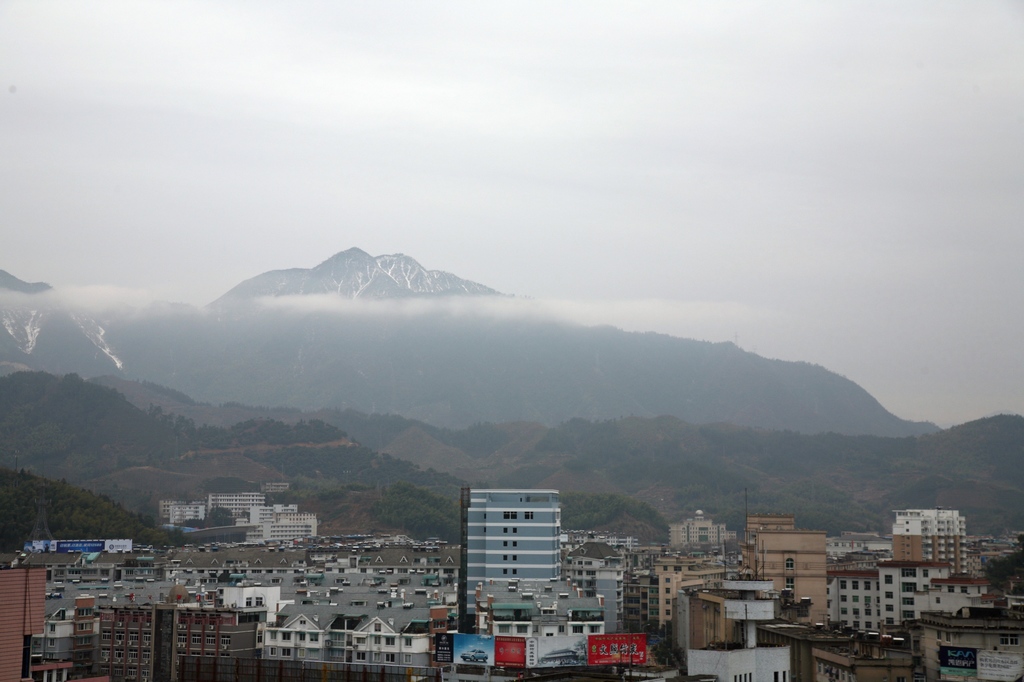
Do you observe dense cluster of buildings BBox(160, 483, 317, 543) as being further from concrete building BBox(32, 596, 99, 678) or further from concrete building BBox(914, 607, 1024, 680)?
concrete building BBox(914, 607, 1024, 680)

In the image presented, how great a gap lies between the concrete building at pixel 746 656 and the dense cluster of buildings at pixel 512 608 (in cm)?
6

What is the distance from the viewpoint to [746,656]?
35.2 meters

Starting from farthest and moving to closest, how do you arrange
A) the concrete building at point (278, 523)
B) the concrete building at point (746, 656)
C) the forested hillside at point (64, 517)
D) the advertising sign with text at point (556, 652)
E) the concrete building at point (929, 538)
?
the concrete building at point (278, 523) → the forested hillside at point (64, 517) → the concrete building at point (929, 538) → the advertising sign with text at point (556, 652) → the concrete building at point (746, 656)

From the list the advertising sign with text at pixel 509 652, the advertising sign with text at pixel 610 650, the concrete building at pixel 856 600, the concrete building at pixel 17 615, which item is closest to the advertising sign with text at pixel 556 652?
the advertising sign with text at pixel 509 652

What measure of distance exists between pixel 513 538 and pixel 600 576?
10.3 metres

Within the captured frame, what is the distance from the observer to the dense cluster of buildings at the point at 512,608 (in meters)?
40.6

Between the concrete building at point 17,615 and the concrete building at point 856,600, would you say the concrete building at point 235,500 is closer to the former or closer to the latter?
the concrete building at point 856,600

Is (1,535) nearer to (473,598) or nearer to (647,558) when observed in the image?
(647,558)

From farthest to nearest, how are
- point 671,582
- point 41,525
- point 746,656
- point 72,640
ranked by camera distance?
point 41,525 < point 671,582 < point 72,640 < point 746,656

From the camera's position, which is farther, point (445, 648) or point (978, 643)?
point (445, 648)

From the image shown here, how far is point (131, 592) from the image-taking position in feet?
193

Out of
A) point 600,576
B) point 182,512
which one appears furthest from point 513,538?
point 182,512

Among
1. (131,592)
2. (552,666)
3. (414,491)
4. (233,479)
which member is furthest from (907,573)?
(233,479)

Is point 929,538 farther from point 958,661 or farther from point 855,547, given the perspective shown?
point 958,661
